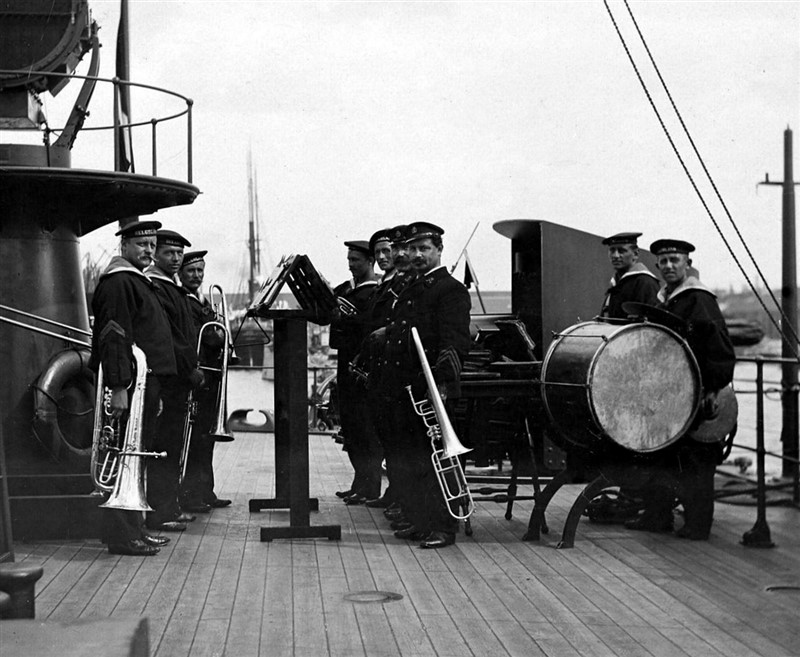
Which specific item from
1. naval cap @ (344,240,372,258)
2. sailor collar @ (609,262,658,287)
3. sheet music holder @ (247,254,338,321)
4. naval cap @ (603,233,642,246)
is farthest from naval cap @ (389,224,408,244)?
sailor collar @ (609,262,658,287)

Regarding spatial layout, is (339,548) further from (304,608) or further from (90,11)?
(90,11)

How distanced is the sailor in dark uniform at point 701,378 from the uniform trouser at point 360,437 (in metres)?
2.75

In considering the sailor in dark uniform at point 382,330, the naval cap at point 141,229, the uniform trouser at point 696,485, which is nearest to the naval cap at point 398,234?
the sailor in dark uniform at point 382,330

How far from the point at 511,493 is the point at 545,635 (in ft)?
10.2

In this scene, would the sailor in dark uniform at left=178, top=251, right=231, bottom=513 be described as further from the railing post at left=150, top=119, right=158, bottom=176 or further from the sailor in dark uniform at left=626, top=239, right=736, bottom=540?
the sailor in dark uniform at left=626, top=239, right=736, bottom=540

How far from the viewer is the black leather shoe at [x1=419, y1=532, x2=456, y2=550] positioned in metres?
7.07

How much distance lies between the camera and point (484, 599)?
5625 millimetres

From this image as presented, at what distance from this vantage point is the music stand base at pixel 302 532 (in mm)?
7344

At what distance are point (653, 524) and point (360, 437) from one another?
2815mm

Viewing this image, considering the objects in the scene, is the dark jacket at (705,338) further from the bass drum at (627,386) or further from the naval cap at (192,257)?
the naval cap at (192,257)

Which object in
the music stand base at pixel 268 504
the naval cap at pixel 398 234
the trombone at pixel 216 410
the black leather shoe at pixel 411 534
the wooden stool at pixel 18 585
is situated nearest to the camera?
the wooden stool at pixel 18 585

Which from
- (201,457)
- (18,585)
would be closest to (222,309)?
(201,457)

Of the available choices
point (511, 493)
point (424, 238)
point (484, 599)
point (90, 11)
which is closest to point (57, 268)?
point (90, 11)

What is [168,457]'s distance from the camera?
322 inches
